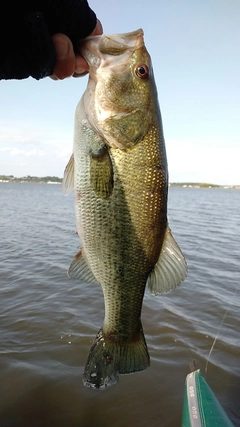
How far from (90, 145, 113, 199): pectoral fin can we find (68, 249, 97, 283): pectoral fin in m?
0.55

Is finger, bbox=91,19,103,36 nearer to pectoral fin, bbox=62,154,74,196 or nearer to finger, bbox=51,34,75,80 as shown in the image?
finger, bbox=51,34,75,80

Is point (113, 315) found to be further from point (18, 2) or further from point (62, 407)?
point (62, 407)

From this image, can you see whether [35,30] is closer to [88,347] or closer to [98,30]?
[98,30]

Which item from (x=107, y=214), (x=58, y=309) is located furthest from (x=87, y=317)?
(x=107, y=214)

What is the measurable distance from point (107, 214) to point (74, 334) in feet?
17.5

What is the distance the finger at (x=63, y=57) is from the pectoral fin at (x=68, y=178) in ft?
1.91

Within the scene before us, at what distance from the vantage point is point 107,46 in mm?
2201

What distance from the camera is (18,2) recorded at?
1836mm

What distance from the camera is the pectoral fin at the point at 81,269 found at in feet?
8.04

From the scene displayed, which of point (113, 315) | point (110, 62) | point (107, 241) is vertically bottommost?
point (113, 315)

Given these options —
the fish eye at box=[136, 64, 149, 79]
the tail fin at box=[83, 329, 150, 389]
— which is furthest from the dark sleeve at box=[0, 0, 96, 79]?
the tail fin at box=[83, 329, 150, 389]

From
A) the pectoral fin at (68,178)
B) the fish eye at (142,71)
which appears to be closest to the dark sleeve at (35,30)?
the fish eye at (142,71)

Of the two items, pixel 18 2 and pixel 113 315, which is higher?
pixel 18 2

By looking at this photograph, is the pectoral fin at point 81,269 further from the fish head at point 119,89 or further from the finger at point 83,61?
the finger at point 83,61
